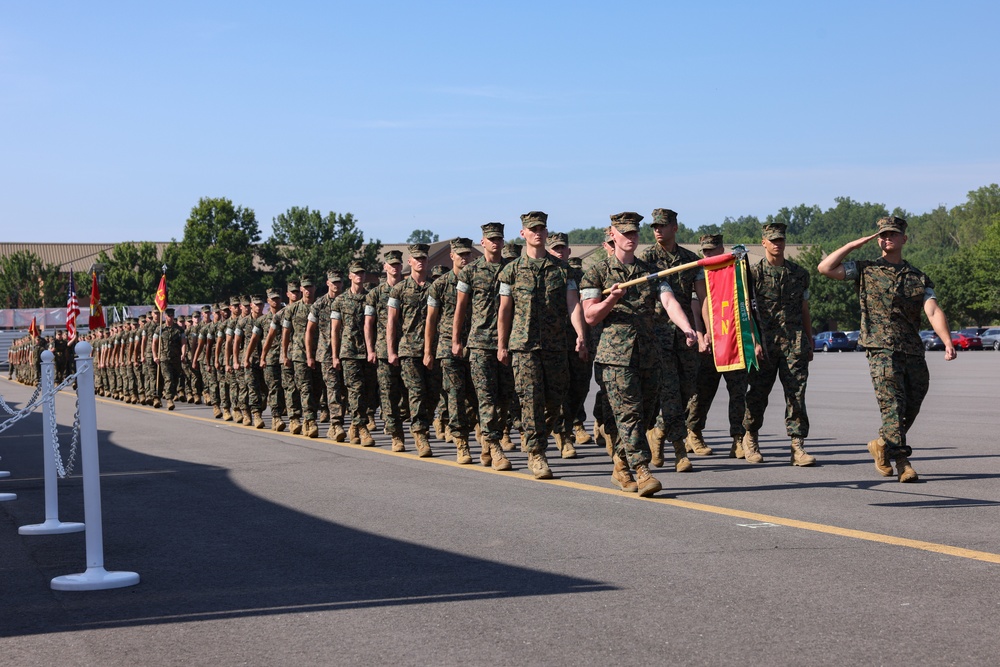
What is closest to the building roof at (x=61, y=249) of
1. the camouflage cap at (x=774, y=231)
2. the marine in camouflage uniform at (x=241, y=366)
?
the marine in camouflage uniform at (x=241, y=366)

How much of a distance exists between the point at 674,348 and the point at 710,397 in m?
1.24

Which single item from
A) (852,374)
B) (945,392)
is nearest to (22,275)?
(852,374)

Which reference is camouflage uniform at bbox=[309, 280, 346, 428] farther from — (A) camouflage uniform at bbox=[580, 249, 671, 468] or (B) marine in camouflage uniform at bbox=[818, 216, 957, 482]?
(B) marine in camouflage uniform at bbox=[818, 216, 957, 482]

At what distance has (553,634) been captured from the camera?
515 centimetres

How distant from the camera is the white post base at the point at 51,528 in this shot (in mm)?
8414

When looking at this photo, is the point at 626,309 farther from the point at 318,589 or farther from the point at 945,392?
the point at 945,392

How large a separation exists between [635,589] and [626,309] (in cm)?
371

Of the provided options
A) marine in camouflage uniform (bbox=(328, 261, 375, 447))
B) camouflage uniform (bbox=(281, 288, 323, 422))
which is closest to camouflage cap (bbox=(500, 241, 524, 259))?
marine in camouflage uniform (bbox=(328, 261, 375, 447))

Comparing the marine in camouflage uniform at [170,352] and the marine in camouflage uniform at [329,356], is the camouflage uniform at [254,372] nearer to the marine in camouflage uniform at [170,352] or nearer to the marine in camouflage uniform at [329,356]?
the marine in camouflage uniform at [329,356]

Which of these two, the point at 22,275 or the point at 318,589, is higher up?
the point at 22,275

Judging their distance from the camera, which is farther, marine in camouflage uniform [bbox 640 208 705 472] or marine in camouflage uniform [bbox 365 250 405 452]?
marine in camouflage uniform [bbox 365 250 405 452]

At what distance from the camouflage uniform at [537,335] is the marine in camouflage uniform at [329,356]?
192 inches

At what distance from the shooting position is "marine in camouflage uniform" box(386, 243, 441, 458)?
44.2 feet

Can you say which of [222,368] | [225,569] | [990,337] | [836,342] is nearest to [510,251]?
[225,569]
